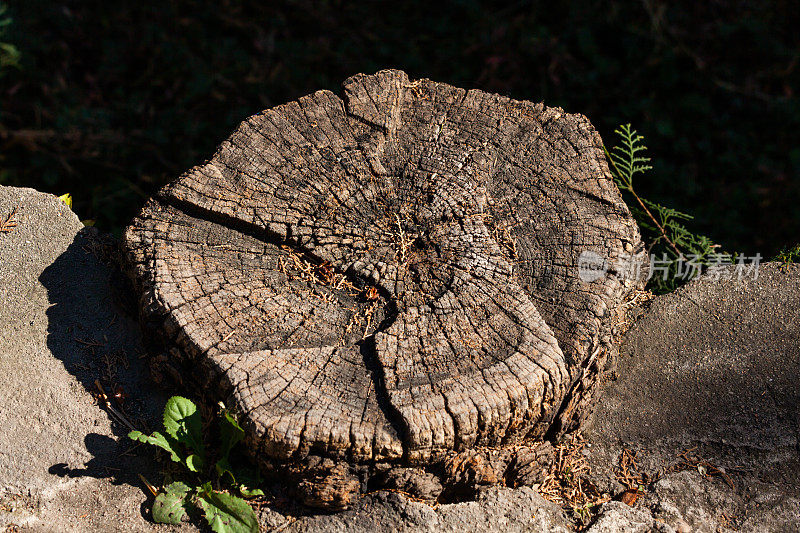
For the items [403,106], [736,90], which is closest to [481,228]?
[403,106]

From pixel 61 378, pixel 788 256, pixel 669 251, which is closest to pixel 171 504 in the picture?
pixel 61 378

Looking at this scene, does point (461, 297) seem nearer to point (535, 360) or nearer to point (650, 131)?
point (535, 360)

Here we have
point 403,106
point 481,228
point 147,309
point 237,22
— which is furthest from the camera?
point 237,22

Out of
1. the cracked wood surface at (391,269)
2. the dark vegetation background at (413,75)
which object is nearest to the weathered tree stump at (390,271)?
the cracked wood surface at (391,269)

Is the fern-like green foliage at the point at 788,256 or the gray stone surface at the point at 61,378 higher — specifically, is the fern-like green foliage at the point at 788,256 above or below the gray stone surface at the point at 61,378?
above

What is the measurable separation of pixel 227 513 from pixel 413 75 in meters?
3.44

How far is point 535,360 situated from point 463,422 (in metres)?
0.34

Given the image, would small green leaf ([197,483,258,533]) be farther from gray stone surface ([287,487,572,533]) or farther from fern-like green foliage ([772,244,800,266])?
fern-like green foliage ([772,244,800,266])

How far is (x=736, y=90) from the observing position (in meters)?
4.89

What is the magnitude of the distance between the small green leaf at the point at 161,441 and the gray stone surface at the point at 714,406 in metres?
1.53

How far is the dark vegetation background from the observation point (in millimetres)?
4621

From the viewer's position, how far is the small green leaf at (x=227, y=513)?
2275 millimetres

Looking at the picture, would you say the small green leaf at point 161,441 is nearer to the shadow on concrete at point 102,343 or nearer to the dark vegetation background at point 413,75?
the shadow on concrete at point 102,343

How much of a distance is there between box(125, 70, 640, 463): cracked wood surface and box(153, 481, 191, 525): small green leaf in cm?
35
